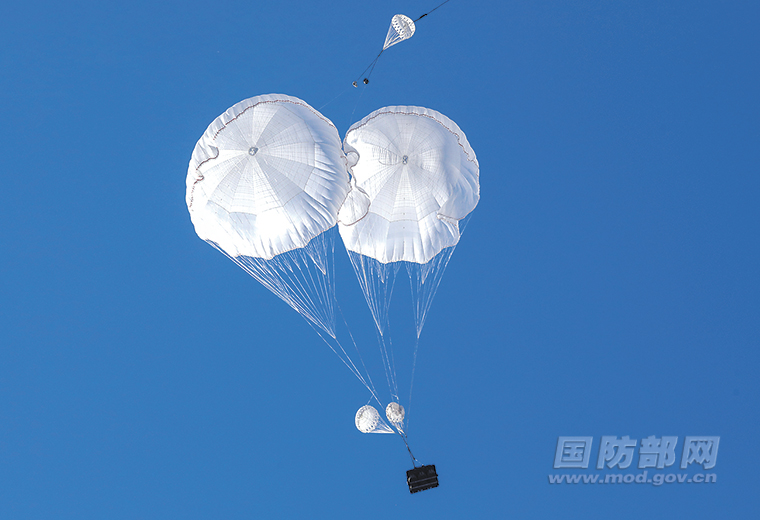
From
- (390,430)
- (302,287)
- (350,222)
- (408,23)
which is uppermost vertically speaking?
(408,23)

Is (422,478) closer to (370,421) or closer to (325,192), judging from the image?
(370,421)

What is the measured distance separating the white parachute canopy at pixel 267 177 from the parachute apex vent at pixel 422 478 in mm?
8536

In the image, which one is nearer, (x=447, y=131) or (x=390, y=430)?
(x=447, y=131)

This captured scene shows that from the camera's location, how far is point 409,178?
1689cm

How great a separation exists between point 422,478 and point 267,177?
11.0 metres

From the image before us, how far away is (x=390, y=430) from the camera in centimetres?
1912

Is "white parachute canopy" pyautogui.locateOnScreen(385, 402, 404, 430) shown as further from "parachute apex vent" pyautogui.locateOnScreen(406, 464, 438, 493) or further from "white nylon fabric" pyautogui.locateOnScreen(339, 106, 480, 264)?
"white nylon fabric" pyautogui.locateOnScreen(339, 106, 480, 264)

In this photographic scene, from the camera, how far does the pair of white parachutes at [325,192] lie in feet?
49.2

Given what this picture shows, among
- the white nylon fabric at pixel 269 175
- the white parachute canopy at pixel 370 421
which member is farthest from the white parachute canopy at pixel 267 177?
the white parachute canopy at pixel 370 421

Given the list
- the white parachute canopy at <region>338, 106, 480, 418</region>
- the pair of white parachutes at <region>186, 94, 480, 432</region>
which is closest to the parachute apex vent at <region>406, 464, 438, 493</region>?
the pair of white parachutes at <region>186, 94, 480, 432</region>

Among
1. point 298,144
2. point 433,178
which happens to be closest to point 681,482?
point 433,178

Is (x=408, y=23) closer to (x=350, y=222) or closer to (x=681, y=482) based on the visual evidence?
(x=350, y=222)

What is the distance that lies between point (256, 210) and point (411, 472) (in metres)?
10.0

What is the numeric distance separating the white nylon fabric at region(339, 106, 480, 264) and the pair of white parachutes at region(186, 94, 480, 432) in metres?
0.03
